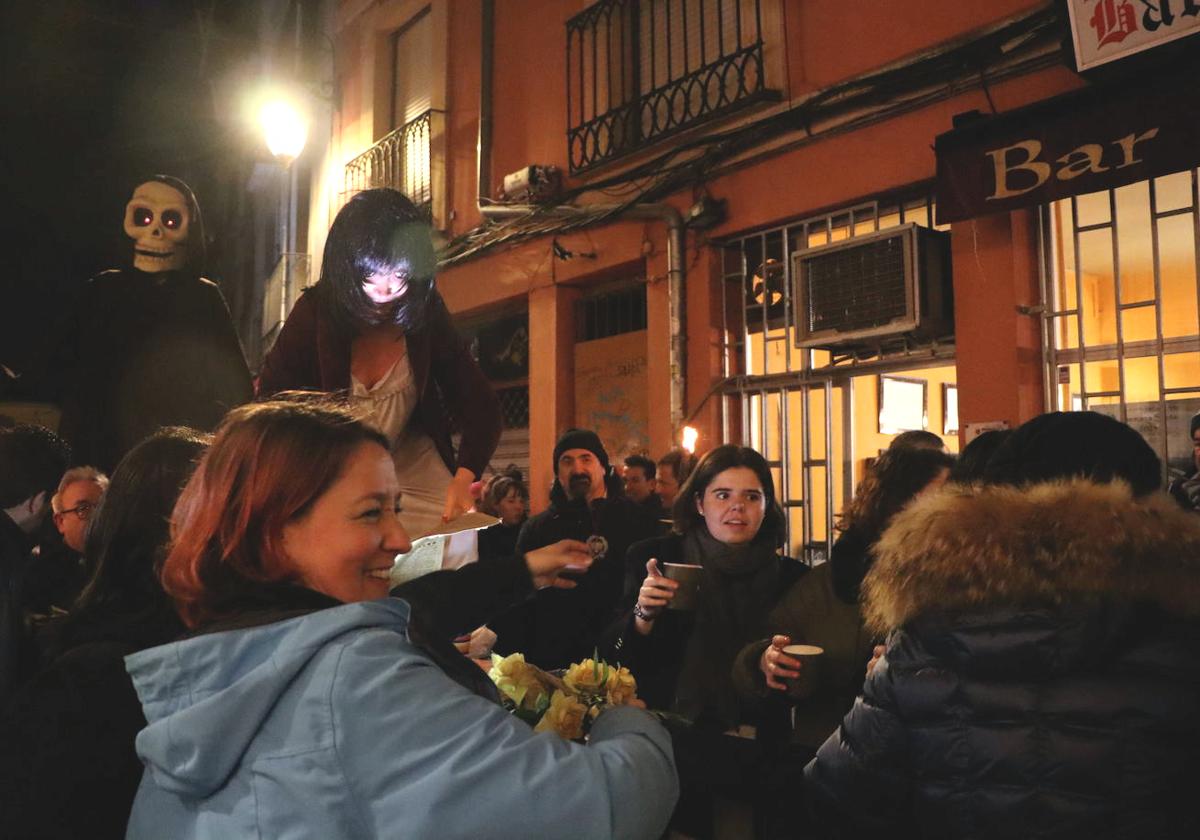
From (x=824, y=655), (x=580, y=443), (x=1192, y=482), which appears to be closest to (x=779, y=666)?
(x=824, y=655)

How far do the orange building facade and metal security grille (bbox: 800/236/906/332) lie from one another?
157mm

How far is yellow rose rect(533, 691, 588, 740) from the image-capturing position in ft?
6.61

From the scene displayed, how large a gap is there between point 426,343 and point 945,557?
5.51 feet

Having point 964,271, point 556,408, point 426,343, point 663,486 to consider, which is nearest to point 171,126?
point 556,408

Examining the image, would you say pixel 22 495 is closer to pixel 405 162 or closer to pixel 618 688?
pixel 618 688

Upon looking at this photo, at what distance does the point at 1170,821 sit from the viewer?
6.20 feet

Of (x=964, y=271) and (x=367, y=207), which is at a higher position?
(x=964, y=271)

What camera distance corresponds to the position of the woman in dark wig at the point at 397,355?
9.24 ft

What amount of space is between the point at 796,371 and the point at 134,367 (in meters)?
5.77

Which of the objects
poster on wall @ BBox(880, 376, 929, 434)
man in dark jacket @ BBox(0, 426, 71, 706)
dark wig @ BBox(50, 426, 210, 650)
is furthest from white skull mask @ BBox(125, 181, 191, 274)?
poster on wall @ BBox(880, 376, 929, 434)

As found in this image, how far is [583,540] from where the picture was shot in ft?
15.8

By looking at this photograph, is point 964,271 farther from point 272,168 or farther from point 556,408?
point 272,168

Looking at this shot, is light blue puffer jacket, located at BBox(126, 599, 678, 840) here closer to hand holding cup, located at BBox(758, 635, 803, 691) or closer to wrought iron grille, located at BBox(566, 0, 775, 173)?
hand holding cup, located at BBox(758, 635, 803, 691)

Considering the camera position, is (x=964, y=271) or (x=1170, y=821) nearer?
(x=1170, y=821)
